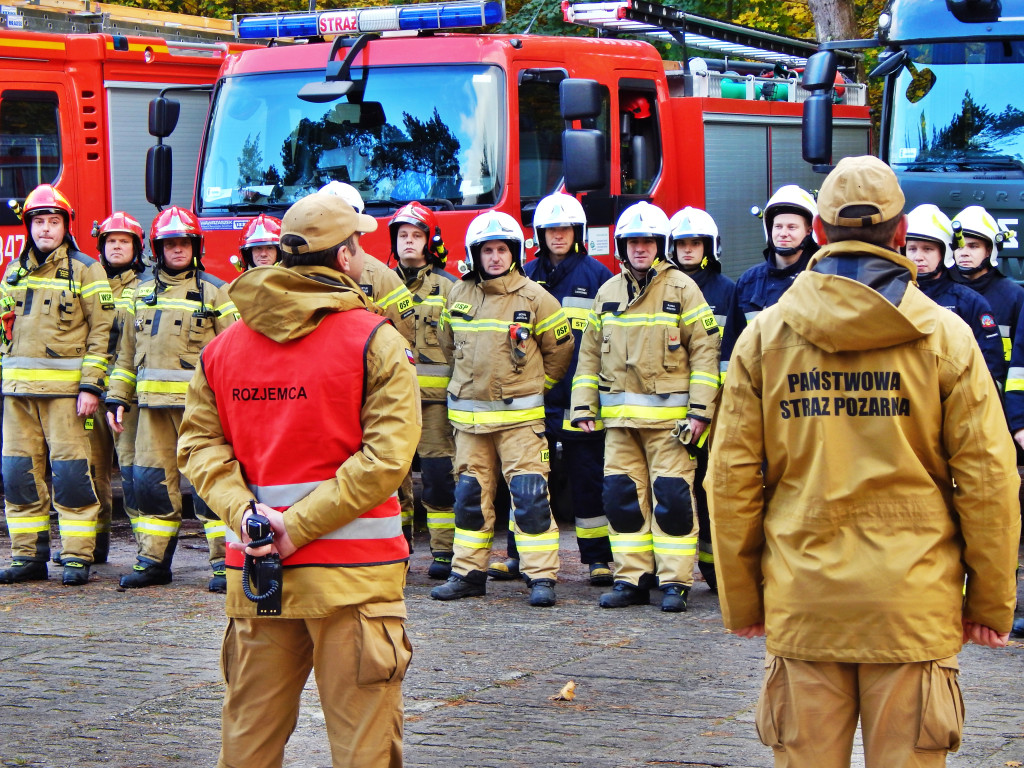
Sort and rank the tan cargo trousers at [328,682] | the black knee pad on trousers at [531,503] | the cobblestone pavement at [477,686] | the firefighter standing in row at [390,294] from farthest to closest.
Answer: the firefighter standing in row at [390,294]
the black knee pad on trousers at [531,503]
the cobblestone pavement at [477,686]
the tan cargo trousers at [328,682]

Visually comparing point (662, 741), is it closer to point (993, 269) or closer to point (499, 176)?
point (993, 269)

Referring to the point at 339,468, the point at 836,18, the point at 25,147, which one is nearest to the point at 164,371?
the point at 339,468

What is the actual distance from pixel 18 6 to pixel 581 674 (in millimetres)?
8565

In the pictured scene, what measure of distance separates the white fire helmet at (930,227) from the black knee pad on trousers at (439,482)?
287cm

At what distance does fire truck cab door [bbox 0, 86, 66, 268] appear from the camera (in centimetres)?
1116

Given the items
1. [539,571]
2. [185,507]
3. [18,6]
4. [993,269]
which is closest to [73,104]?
[18,6]

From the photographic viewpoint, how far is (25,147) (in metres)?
11.4

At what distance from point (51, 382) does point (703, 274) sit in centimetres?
368

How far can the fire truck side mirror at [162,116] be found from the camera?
1039 centimetres

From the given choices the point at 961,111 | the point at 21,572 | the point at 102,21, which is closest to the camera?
the point at 21,572

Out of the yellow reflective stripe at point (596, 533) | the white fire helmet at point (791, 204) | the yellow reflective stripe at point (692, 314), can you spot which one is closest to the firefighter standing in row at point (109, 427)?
the yellow reflective stripe at point (596, 533)

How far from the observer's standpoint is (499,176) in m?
9.21

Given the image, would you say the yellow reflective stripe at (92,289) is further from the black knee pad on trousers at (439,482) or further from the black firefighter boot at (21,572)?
the black knee pad on trousers at (439,482)

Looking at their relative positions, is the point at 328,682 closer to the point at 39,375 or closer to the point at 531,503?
the point at 531,503
